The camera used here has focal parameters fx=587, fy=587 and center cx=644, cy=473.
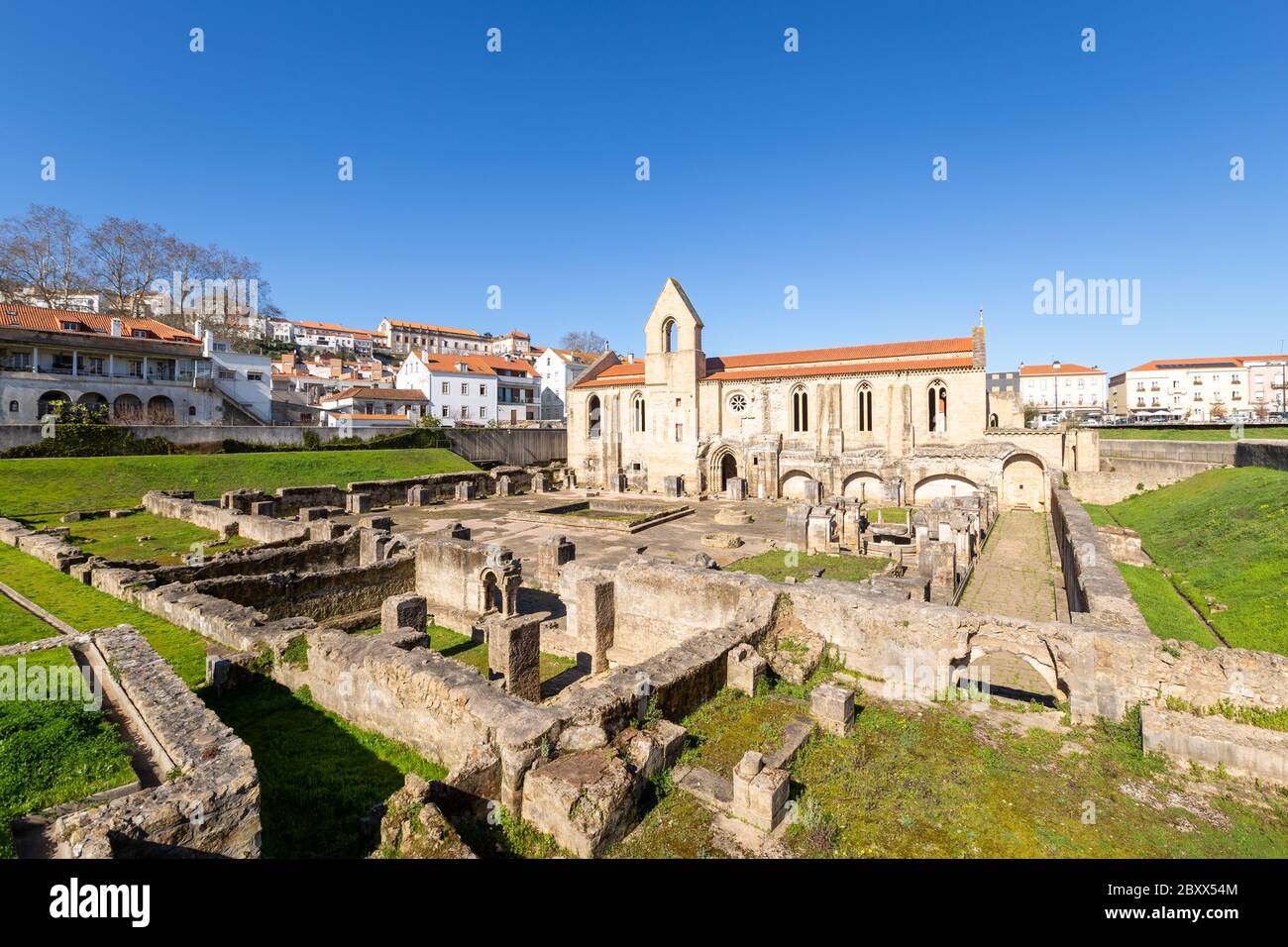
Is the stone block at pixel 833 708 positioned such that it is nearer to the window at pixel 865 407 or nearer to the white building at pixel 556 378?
the window at pixel 865 407

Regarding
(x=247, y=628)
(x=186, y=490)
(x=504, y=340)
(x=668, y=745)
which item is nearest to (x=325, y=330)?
(x=504, y=340)

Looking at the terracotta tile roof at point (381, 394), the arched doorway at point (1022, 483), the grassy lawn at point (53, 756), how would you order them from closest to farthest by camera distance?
the grassy lawn at point (53, 756) → the arched doorway at point (1022, 483) → the terracotta tile roof at point (381, 394)

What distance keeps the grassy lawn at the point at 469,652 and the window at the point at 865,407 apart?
35.1 meters

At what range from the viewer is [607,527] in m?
30.6

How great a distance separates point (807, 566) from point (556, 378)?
69.2m

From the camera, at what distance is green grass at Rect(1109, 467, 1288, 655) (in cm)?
1459

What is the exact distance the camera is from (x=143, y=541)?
2345 cm

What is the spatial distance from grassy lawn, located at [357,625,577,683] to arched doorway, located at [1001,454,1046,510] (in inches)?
1403

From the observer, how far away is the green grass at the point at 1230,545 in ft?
47.9

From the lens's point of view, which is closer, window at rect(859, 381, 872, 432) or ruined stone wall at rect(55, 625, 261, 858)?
ruined stone wall at rect(55, 625, 261, 858)

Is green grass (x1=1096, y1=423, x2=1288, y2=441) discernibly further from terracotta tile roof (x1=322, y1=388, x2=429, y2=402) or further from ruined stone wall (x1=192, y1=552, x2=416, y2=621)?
terracotta tile roof (x1=322, y1=388, x2=429, y2=402)

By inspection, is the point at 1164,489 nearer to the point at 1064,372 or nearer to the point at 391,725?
the point at 391,725

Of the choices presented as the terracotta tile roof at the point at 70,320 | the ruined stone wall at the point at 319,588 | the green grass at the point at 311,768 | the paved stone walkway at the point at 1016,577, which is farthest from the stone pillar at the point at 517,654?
the terracotta tile roof at the point at 70,320

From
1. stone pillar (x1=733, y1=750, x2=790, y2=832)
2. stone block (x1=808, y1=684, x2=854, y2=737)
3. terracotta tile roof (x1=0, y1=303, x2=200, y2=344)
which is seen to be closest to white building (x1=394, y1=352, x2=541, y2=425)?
terracotta tile roof (x1=0, y1=303, x2=200, y2=344)
